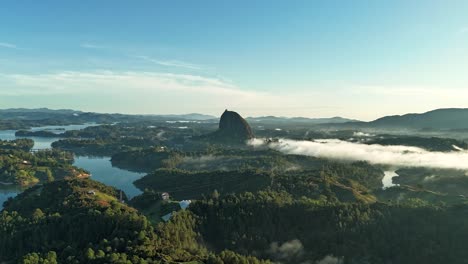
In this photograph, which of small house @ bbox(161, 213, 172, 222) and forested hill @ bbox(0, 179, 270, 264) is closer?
forested hill @ bbox(0, 179, 270, 264)

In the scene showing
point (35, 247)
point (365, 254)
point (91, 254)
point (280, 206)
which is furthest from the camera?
point (280, 206)

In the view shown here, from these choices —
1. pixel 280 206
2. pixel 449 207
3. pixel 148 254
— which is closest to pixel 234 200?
pixel 280 206

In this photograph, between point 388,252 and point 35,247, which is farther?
point 388,252

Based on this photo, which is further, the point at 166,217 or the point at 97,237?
the point at 166,217

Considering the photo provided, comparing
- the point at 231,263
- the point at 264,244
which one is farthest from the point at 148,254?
the point at 264,244

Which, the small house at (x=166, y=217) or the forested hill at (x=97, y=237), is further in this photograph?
the small house at (x=166, y=217)

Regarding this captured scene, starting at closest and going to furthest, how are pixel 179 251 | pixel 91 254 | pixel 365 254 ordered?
pixel 91 254, pixel 179 251, pixel 365 254

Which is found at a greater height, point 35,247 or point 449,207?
point 449,207

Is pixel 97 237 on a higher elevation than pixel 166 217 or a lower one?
lower

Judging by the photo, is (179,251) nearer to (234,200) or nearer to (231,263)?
(231,263)
